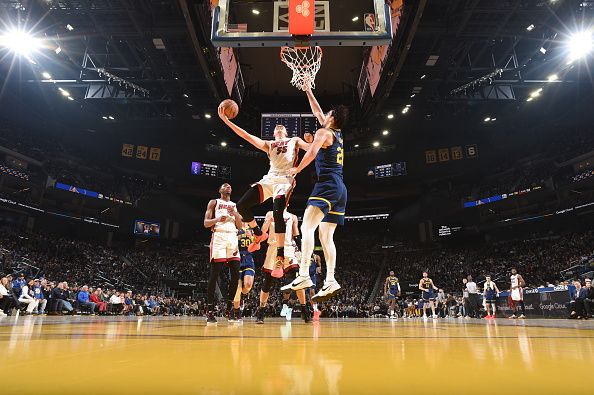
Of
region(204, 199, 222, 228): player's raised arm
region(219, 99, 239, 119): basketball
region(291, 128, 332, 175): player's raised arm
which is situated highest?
region(219, 99, 239, 119): basketball

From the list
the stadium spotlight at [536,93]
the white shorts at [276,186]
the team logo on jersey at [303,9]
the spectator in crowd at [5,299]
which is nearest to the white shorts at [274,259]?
the white shorts at [276,186]

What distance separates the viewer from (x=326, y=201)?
399 cm

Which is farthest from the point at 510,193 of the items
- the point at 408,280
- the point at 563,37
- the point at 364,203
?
the point at 563,37

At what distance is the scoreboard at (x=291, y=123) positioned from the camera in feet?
52.9

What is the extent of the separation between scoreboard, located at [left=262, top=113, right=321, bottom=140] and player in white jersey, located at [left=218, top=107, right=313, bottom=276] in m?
11.5

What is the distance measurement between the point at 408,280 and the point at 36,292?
20306mm

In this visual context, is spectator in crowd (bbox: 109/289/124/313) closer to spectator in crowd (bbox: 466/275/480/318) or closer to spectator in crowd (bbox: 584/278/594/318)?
spectator in crowd (bbox: 466/275/480/318)

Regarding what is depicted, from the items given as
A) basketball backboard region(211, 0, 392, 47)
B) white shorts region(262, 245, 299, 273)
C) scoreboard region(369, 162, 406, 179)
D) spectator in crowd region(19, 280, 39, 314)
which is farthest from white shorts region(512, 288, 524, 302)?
spectator in crowd region(19, 280, 39, 314)

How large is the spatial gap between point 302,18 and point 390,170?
69.4 ft

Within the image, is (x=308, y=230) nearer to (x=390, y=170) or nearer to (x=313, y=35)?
(x=313, y=35)

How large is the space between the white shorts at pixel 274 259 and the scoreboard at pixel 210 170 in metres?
20.4

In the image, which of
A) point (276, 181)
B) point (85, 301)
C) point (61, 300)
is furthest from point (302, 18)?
point (85, 301)

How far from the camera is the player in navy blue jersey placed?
3.96 meters

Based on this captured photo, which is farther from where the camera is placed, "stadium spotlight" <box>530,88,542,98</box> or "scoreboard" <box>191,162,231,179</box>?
"scoreboard" <box>191,162,231,179</box>
